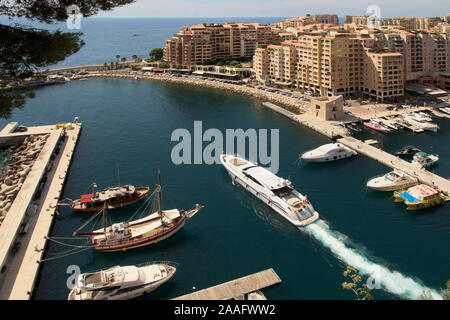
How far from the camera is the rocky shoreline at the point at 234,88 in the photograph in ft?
230

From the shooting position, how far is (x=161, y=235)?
3002 cm

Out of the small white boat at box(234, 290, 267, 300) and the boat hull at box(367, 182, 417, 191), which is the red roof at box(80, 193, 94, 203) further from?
the boat hull at box(367, 182, 417, 191)

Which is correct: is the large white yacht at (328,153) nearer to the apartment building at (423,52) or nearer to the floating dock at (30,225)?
the floating dock at (30,225)

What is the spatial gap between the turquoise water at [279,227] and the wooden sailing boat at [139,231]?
25.4 inches

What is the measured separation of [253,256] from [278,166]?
17.1 m

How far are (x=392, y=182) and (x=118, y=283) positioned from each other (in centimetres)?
2656

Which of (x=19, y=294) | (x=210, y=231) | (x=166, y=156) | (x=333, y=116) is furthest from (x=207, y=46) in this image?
(x=19, y=294)

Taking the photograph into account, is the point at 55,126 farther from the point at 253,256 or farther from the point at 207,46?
the point at 207,46

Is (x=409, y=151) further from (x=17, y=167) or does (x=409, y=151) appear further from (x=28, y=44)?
(x=17, y=167)

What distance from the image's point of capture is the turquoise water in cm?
2553

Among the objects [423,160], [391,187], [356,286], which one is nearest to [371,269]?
[356,286]

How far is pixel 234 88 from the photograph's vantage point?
86312mm

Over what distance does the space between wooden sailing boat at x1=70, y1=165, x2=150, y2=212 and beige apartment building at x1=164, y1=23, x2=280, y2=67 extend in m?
73.4

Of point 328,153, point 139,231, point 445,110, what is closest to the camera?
point 139,231
